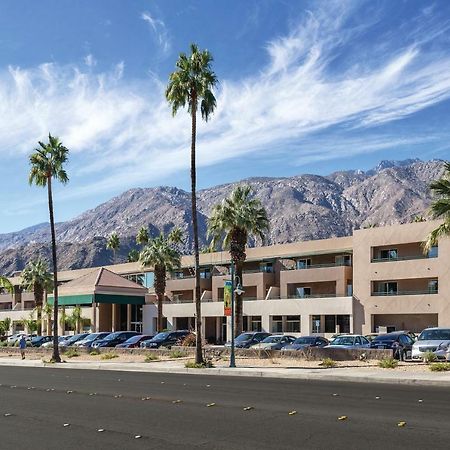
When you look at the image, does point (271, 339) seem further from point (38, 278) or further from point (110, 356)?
point (38, 278)

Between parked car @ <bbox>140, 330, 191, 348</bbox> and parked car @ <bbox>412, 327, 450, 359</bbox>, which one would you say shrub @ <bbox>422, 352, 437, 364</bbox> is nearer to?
parked car @ <bbox>412, 327, 450, 359</bbox>

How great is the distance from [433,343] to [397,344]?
2232mm

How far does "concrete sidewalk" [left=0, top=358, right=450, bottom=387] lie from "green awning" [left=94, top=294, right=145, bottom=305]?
30807mm

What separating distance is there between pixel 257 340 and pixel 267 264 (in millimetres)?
22737

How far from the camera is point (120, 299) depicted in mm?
69562

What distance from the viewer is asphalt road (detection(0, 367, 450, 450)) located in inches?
455

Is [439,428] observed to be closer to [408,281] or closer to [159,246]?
[408,281]

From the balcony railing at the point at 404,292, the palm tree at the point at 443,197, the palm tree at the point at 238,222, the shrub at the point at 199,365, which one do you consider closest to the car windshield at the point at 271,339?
the shrub at the point at 199,365

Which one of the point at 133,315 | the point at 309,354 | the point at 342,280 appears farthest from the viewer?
the point at 133,315

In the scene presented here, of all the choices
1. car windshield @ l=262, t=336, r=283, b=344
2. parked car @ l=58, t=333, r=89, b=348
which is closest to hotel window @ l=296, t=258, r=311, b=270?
parked car @ l=58, t=333, r=89, b=348

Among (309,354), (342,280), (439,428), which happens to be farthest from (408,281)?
(439,428)

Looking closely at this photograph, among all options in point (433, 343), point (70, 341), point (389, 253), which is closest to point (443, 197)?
point (433, 343)

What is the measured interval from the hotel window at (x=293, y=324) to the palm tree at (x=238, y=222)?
6220 mm

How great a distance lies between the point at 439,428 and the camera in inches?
491
